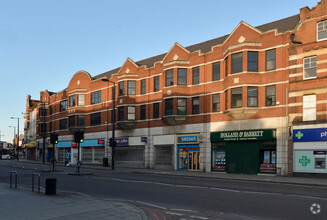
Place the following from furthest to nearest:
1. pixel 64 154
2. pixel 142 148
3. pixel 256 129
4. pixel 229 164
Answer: pixel 64 154 < pixel 142 148 < pixel 229 164 < pixel 256 129

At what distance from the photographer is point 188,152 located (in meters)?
34.1

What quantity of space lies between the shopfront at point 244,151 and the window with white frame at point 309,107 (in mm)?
2960

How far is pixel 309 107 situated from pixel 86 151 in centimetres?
3401

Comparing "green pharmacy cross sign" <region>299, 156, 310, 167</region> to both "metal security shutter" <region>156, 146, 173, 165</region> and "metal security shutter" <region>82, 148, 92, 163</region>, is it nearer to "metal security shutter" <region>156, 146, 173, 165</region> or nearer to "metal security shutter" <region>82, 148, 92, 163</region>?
"metal security shutter" <region>156, 146, 173, 165</region>

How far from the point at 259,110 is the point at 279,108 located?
1.82 metres

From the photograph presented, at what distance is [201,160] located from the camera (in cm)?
3244

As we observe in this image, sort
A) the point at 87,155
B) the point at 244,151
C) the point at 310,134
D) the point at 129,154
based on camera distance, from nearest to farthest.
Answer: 1. the point at 310,134
2. the point at 244,151
3. the point at 129,154
4. the point at 87,155

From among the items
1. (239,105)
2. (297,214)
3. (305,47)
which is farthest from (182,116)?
(297,214)

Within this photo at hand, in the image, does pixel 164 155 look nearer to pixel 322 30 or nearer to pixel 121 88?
pixel 121 88

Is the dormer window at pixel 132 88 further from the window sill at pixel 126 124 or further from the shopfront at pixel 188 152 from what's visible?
the shopfront at pixel 188 152

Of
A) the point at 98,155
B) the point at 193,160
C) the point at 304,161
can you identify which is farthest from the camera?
the point at 98,155

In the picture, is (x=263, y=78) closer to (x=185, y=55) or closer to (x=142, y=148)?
(x=185, y=55)

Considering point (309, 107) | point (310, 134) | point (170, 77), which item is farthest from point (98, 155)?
point (309, 107)

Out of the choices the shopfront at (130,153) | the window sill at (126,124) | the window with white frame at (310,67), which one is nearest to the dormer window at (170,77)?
the window sill at (126,124)
